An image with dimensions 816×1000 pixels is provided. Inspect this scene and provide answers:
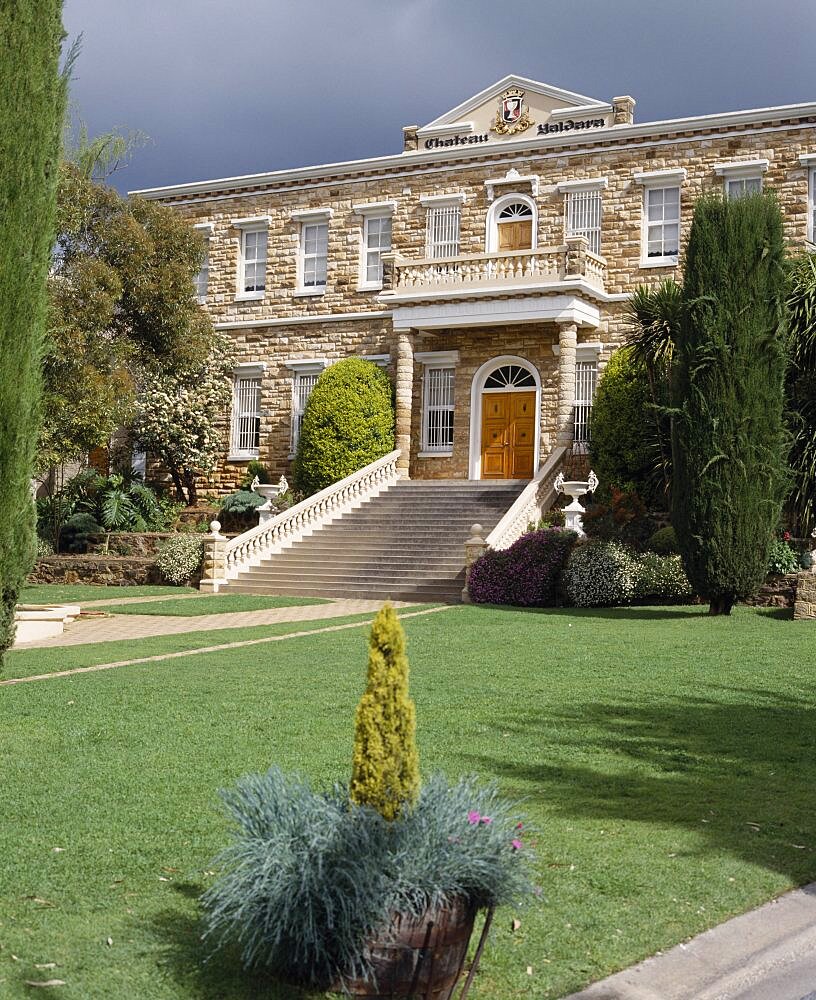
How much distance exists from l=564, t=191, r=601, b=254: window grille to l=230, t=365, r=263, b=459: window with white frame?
9.39 metres

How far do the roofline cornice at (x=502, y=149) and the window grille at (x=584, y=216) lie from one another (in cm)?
124

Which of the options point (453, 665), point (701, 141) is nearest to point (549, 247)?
point (701, 141)

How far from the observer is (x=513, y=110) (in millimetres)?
29000

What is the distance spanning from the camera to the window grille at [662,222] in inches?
1073

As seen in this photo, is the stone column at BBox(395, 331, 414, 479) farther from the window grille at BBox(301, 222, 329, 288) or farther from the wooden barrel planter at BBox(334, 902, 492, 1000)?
the wooden barrel planter at BBox(334, 902, 492, 1000)

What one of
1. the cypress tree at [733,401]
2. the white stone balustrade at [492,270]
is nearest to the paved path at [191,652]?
the cypress tree at [733,401]

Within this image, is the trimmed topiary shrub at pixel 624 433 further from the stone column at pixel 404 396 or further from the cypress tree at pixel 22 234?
the cypress tree at pixel 22 234

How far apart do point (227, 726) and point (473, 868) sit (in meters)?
4.77

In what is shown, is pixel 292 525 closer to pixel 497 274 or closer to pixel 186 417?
pixel 186 417

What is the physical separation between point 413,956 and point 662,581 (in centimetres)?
1666

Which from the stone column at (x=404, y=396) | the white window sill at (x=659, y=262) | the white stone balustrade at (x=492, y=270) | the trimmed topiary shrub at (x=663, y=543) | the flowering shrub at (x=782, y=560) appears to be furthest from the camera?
the stone column at (x=404, y=396)

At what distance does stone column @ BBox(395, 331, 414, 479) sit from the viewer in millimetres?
27672

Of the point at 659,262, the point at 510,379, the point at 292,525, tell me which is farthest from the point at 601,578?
the point at 659,262

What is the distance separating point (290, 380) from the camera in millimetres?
31297
